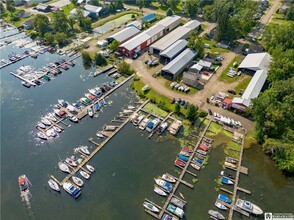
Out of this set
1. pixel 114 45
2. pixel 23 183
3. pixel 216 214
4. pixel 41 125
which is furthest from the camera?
pixel 114 45

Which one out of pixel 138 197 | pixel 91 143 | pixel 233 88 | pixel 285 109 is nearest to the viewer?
pixel 138 197

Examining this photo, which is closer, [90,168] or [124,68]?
[90,168]

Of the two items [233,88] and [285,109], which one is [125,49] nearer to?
[233,88]

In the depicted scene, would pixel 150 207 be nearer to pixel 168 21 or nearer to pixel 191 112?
pixel 191 112

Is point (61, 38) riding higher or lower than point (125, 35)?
lower

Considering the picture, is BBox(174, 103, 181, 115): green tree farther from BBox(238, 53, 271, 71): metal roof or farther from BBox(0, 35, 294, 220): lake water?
BBox(238, 53, 271, 71): metal roof

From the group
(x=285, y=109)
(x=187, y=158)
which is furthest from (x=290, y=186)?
(x=187, y=158)

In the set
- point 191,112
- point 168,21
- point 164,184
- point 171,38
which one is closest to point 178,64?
point 171,38
